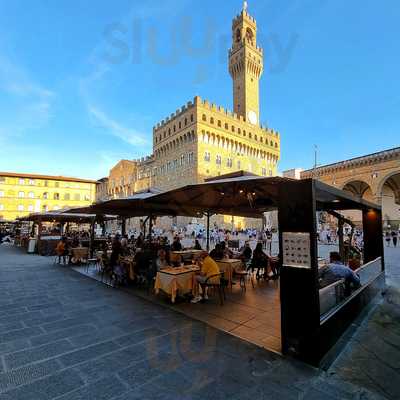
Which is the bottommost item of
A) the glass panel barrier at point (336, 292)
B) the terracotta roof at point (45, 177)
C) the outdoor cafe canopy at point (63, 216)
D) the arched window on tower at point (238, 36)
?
the glass panel barrier at point (336, 292)

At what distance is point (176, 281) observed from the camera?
514 centimetres

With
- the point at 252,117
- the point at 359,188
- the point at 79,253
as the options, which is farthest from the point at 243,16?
the point at 79,253

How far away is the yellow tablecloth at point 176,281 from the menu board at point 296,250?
261 cm

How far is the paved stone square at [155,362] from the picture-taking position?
2.40 meters

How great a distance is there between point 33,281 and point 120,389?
6235 mm

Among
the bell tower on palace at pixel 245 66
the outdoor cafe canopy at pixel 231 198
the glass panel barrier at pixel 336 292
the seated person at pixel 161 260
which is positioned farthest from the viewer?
the bell tower on palace at pixel 245 66

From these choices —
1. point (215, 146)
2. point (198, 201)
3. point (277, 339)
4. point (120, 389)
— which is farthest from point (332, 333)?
point (215, 146)

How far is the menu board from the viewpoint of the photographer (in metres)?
3.06

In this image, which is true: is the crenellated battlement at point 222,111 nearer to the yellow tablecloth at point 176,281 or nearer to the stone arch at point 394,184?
the stone arch at point 394,184

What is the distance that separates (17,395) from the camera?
7.54 feet

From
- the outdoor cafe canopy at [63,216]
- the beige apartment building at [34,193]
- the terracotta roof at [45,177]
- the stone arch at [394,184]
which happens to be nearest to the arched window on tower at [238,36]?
the stone arch at [394,184]

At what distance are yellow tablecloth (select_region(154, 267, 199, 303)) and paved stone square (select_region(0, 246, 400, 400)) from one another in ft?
1.73

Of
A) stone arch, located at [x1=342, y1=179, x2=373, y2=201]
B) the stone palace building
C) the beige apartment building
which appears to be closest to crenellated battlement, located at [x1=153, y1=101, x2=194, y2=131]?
the stone palace building

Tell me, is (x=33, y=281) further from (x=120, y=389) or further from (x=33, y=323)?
(x=120, y=389)
